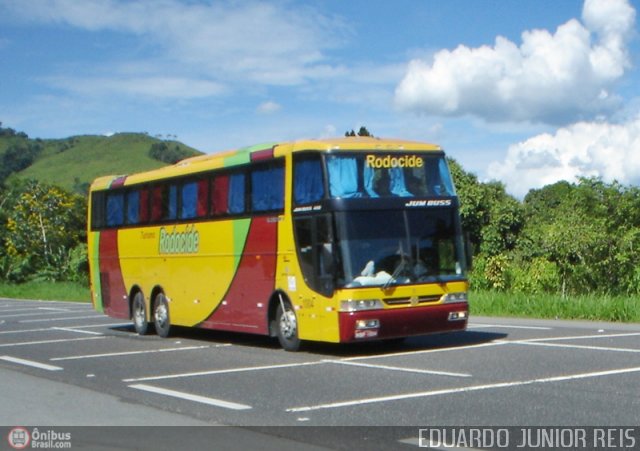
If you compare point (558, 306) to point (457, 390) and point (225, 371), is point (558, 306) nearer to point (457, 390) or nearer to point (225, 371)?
point (225, 371)

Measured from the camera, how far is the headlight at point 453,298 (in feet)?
53.3

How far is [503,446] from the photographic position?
8.39 metres

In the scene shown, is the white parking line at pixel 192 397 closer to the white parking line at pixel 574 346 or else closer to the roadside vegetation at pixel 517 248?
the white parking line at pixel 574 346

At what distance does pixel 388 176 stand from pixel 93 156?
163588mm

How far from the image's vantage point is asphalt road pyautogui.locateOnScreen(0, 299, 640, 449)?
957cm

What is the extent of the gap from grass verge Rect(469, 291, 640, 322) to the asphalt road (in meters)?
2.61

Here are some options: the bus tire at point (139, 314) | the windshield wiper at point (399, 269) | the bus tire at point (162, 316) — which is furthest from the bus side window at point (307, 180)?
the bus tire at point (139, 314)

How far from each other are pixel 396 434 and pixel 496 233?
43.1 meters

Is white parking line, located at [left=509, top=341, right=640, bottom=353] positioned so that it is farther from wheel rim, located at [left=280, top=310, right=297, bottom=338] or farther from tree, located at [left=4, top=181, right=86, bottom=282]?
tree, located at [left=4, top=181, right=86, bottom=282]

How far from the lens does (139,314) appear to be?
23.0 m

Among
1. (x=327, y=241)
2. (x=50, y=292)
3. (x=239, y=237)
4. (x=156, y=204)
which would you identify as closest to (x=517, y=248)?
(x=50, y=292)

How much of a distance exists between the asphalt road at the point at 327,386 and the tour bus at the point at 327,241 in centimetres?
59

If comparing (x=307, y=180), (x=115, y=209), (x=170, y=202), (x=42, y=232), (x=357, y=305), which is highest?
(x=42, y=232)

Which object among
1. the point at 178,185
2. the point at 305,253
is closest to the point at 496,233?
the point at 178,185
